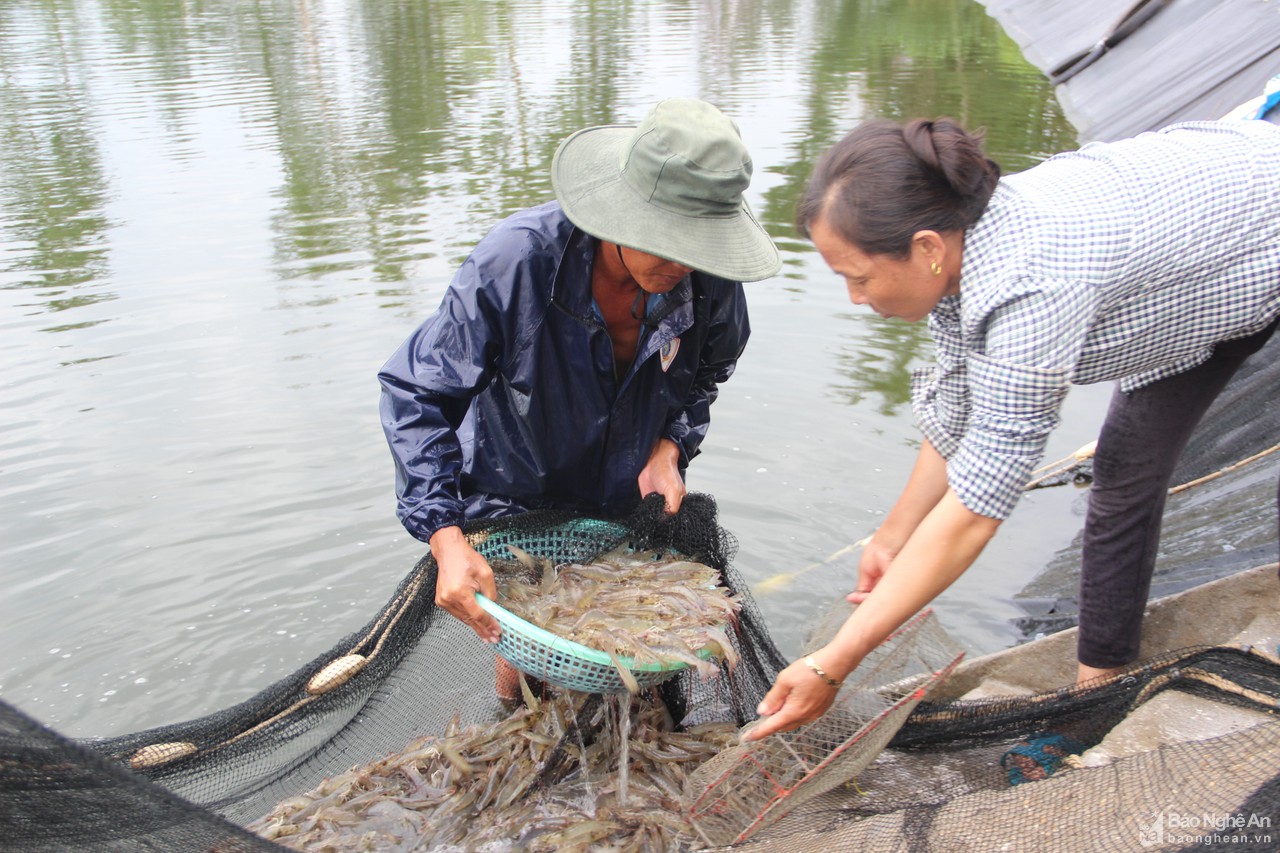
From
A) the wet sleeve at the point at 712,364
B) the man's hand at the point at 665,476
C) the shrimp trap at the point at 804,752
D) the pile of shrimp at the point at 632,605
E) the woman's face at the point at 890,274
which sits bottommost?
the shrimp trap at the point at 804,752

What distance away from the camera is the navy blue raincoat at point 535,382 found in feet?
9.91

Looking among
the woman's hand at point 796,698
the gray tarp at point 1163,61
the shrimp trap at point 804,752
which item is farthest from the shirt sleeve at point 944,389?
the gray tarp at point 1163,61

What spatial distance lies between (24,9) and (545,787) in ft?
93.9

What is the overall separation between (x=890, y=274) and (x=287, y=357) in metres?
6.46

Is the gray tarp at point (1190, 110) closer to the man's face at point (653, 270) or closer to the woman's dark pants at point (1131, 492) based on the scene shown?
the woman's dark pants at point (1131, 492)

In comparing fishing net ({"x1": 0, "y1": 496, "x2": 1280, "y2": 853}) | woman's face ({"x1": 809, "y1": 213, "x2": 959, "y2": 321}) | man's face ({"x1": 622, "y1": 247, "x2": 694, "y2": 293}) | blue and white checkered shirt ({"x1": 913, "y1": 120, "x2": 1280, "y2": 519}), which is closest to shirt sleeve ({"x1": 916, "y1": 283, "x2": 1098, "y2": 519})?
blue and white checkered shirt ({"x1": 913, "y1": 120, "x2": 1280, "y2": 519})

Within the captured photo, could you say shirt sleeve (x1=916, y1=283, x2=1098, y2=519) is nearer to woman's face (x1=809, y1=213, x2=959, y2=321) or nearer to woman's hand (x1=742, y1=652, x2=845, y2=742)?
woman's face (x1=809, y1=213, x2=959, y2=321)

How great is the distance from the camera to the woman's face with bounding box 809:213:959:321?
2227mm

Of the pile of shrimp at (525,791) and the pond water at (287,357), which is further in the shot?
the pond water at (287,357)

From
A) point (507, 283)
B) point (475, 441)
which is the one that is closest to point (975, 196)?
point (507, 283)

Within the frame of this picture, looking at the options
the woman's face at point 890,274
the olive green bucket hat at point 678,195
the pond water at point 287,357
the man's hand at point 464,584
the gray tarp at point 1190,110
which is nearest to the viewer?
the woman's face at point 890,274

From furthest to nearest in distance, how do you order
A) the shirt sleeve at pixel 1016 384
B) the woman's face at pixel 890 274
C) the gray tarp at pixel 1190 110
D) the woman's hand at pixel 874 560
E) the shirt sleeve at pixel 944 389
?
the gray tarp at pixel 1190 110 < the woman's hand at pixel 874 560 < the shirt sleeve at pixel 944 389 < the woman's face at pixel 890 274 < the shirt sleeve at pixel 1016 384

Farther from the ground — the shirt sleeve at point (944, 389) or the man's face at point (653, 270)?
the man's face at point (653, 270)

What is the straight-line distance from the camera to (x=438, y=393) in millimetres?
3021
